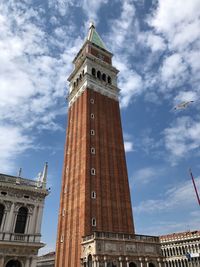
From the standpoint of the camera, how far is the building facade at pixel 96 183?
3709cm

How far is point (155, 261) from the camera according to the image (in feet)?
127

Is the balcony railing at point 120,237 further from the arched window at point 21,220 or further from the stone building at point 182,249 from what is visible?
the stone building at point 182,249

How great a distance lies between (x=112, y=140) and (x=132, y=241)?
71.4 feet

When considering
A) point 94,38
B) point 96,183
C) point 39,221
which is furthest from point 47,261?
point 94,38

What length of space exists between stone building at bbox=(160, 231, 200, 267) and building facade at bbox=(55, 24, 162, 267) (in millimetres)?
28125

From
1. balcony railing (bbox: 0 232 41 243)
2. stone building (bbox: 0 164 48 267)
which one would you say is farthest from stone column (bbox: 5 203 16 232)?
balcony railing (bbox: 0 232 41 243)

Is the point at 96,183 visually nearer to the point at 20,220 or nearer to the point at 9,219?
the point at 20,220

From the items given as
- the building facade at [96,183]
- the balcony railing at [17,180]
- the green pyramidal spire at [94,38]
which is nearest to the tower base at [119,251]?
the building facade at [96,183]

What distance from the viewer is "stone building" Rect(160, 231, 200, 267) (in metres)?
64.0

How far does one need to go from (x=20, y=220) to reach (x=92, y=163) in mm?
18771

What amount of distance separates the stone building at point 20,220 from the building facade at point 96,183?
857cm

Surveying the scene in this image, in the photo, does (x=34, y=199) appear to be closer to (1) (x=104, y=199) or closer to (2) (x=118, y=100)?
(1) (x=104, y=199)

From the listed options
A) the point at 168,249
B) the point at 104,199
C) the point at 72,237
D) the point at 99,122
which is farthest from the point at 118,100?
the point at 168,249

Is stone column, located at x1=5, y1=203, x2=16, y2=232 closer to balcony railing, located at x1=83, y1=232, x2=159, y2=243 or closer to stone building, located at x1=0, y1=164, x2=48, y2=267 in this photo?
stone building, located at x1=0, y1=164, x2=48, y2=267
